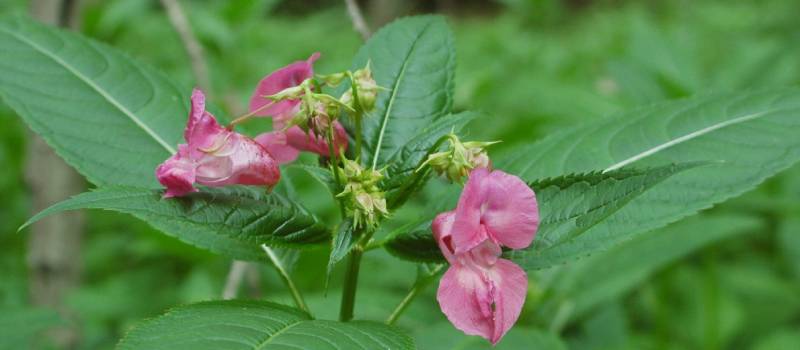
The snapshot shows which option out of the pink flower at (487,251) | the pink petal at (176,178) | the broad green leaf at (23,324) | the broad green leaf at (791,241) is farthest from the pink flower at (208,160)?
the broad green leaf at (791,241)

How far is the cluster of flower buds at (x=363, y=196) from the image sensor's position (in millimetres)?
1247

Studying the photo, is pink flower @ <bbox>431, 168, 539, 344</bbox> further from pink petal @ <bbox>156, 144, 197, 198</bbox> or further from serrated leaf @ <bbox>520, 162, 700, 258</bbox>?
pink petal @ <bbox>156, 144, 197, 198</bbox>

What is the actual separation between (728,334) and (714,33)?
5936 mm

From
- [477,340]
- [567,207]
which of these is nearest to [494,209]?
[567,207]

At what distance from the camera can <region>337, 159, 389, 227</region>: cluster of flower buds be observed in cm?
125

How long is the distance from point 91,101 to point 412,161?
728 mm

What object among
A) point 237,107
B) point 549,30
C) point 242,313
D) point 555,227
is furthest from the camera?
point 549,30

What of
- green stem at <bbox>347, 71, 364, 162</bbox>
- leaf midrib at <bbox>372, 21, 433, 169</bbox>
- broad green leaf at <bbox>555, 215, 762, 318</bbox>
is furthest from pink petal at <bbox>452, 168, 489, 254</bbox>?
broad green leaf at <bbox>555, 215, 762, 318</bbox>

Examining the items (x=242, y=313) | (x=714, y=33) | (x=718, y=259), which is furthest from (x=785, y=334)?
(x=714, y=33)

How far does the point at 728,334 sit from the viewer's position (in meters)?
3.21

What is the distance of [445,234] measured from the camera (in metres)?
1.24

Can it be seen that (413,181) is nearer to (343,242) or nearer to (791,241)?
(343,242)

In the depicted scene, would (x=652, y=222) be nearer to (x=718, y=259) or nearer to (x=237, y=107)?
(x=237, y=107)

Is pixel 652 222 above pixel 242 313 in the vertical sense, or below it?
below
